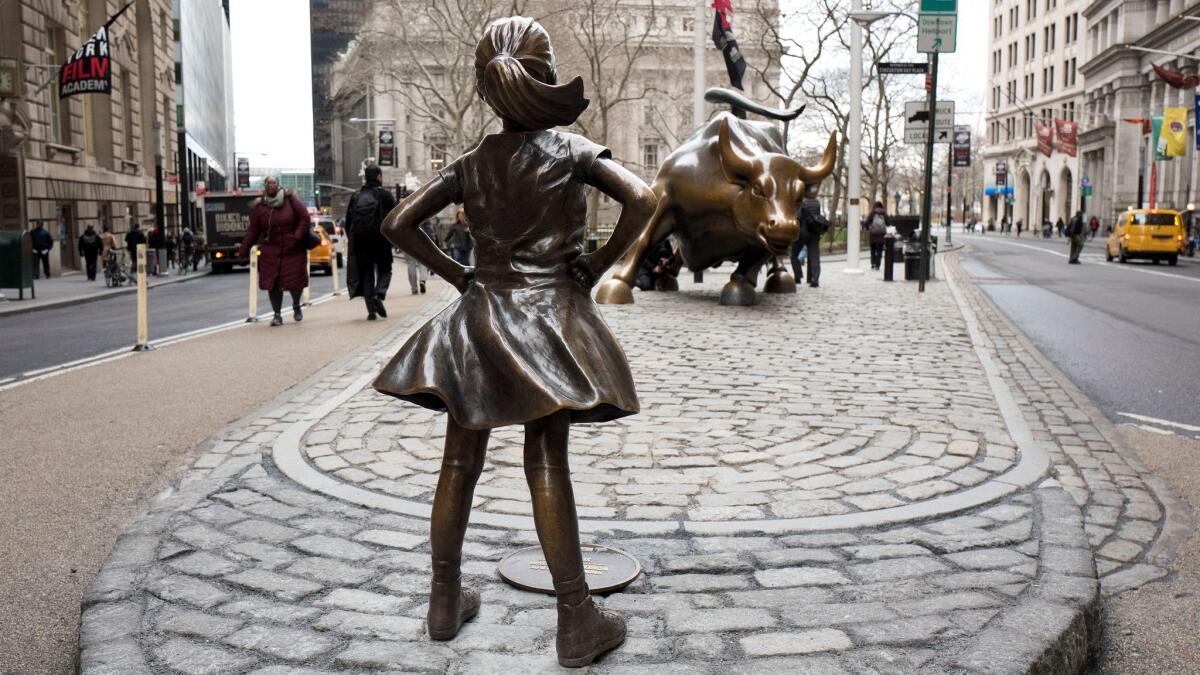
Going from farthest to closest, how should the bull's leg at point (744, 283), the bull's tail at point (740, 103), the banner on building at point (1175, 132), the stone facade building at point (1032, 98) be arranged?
1. the stone facade building at point (1032, 98)
2. the banner on building at point (1175, 132)
3. the bull's tail at point (740, 103)
4. the bull's leg at point (744, 283)

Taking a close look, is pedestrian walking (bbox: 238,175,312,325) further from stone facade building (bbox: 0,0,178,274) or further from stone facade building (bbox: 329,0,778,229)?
stone facade building (bbox: 329,0,778,229)

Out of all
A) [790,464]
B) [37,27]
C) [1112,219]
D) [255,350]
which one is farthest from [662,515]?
[1112,219]

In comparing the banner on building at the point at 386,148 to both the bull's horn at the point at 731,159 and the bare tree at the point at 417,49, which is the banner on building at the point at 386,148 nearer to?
the bare tree at the point at 417,49

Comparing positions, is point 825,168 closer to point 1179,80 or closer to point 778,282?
point 778,282

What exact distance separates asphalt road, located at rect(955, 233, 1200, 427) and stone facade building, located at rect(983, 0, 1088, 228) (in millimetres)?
62972

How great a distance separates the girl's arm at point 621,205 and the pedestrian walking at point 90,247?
28392 mm

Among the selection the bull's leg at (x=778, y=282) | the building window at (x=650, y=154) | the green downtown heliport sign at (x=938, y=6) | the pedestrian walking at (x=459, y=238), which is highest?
the building window at (x=650, y=154)

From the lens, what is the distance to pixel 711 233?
547 inches

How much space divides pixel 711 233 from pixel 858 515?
9.50 m

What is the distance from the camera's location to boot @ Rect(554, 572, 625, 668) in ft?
10.1

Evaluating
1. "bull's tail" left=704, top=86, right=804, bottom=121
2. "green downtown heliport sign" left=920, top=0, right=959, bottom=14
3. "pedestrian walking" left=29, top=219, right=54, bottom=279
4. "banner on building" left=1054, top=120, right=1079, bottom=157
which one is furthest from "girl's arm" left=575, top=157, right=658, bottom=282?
"banner on building" left=1054, top=120, right=1079, bottom=157

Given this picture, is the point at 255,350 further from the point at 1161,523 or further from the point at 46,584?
the point at 1161,523

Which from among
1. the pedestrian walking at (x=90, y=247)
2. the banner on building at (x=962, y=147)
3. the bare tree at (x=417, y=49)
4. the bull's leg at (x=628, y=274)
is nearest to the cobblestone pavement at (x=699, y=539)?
the bull's leg at (x=628, y=274)

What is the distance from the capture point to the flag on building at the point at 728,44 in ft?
71.8
